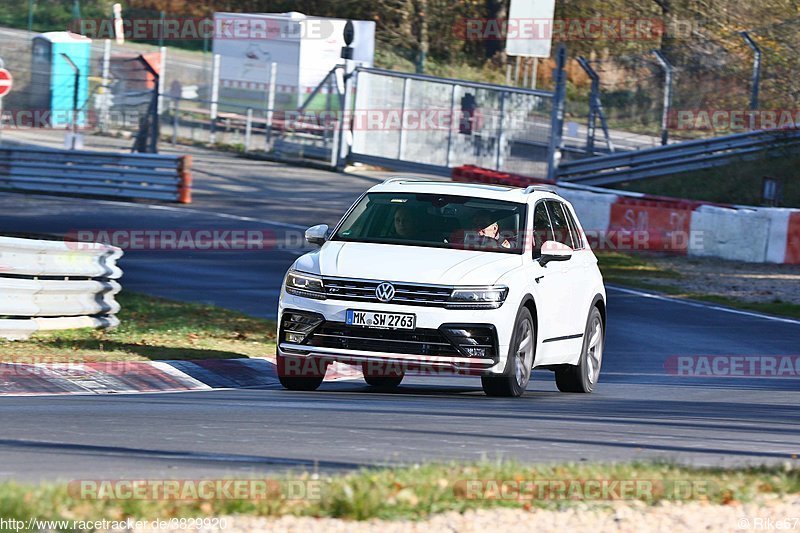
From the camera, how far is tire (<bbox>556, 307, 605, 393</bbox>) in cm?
1218

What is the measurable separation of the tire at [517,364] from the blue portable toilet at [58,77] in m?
29.9

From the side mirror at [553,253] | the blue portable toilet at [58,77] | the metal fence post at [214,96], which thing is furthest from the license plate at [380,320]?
the blue portable toilet at [58,77]

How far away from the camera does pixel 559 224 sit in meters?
12.3

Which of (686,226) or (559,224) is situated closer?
(559,224)

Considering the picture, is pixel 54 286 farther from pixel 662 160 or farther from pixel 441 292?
pixel 662 160

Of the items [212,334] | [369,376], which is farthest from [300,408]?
[212,334]

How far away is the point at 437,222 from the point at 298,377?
1673 mm

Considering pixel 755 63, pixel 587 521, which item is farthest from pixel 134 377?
pixel 755 63

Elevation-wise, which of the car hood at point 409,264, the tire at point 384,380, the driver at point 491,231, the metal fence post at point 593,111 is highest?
the metal fence post at point 593,111

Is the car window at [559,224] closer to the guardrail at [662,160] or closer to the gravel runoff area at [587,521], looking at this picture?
the gravel runoff area at [587,521]

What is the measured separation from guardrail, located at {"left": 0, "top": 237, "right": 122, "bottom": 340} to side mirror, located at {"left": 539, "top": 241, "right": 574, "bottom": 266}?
15.7 feet

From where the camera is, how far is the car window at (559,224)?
12180 millimetres

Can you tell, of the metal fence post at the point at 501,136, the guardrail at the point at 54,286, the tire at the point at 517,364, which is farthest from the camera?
the metal fence post at the point at 501,136

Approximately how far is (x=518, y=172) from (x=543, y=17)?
12.1ft
